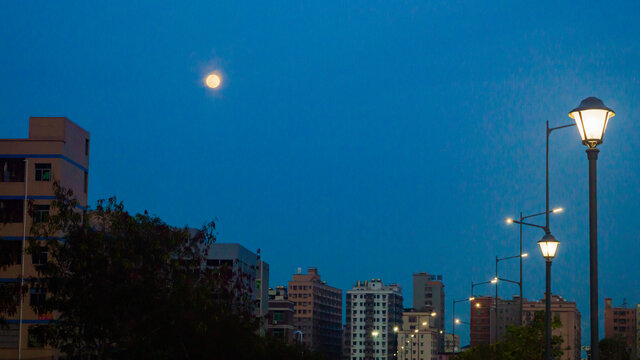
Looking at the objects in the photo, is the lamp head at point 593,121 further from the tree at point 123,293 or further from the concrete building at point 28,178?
the concrete building at point 28,178

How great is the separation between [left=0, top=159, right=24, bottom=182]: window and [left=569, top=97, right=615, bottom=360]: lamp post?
5304cm

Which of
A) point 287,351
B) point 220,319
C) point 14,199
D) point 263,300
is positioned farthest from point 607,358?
point 220,319

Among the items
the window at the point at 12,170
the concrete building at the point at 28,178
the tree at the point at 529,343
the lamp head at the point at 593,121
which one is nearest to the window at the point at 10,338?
the concrete building at the point at 28,178

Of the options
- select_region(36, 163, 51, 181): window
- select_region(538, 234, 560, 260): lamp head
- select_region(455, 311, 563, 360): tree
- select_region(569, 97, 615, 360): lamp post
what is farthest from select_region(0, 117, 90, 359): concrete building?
select_region(569, 97, 615, 360): lamp post

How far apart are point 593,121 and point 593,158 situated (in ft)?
1.95

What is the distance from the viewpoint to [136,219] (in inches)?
1128

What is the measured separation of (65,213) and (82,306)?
310 centimetres

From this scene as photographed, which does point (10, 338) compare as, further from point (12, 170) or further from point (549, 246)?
point (549, 246)

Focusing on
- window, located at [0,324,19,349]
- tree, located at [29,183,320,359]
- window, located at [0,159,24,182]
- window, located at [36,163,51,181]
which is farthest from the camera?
window, located at [0,159,24,182]

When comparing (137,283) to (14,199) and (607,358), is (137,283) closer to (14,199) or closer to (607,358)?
(14,199)

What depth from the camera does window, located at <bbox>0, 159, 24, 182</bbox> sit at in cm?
6112

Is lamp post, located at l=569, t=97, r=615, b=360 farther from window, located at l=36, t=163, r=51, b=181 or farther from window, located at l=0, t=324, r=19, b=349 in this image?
window, located at l=36, t=163, r=51, b=181

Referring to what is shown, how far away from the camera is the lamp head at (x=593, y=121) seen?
1407cm

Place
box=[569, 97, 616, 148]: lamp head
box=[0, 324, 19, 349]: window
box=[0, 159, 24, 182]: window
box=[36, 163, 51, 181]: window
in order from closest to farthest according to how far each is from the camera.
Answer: box=[569, 97, 616, 148]: lamp head
box=[0, 324, 19, 349]: window
box=[36, 163, 51, 181]: window
box=[0, 159, 24, 182]: window
